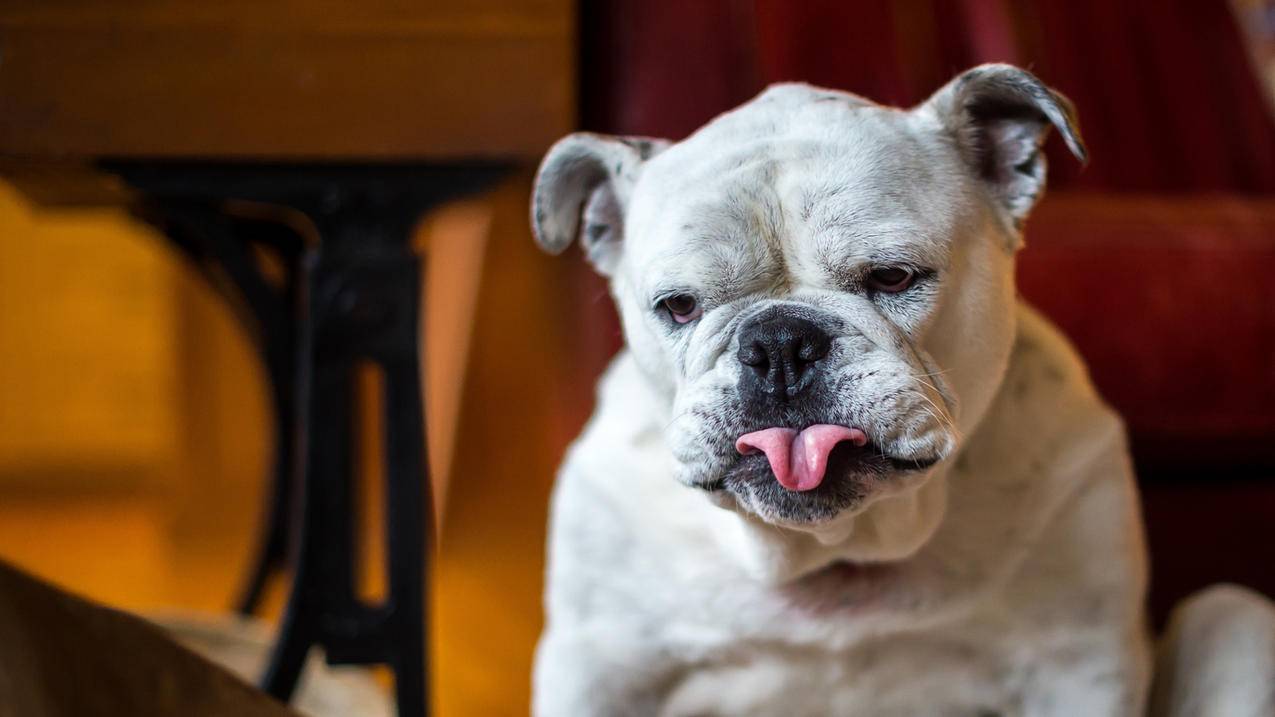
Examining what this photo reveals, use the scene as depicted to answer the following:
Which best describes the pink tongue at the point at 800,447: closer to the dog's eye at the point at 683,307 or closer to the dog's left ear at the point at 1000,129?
the dog's eye at the point at 683,307

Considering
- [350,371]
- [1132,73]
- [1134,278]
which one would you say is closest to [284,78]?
[350,371]

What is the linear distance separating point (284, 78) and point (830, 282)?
487 millimetres

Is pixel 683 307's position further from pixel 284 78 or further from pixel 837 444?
pixel 284 78

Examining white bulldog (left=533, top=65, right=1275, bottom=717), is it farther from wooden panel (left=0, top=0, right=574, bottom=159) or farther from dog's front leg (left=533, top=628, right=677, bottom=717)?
wooden panel (left=0, top=0, right=574, bottom=159)

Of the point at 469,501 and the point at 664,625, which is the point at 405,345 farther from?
the point at 469,501

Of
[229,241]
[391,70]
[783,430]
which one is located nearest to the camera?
[783,430]

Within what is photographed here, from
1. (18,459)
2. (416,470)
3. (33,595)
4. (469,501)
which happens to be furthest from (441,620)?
(18,459)

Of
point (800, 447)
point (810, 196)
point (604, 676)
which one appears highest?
point (810, 196)

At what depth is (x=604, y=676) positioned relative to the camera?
31.9 inches

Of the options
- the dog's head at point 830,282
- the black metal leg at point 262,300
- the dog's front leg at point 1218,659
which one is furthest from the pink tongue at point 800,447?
the black metal leg at point 262,300

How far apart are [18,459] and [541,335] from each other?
1.31 metres

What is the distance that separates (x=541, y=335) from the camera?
1.71 m

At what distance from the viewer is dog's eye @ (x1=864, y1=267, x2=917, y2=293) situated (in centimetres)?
68

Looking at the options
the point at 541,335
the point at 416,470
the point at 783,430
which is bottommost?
the point at 541,335
